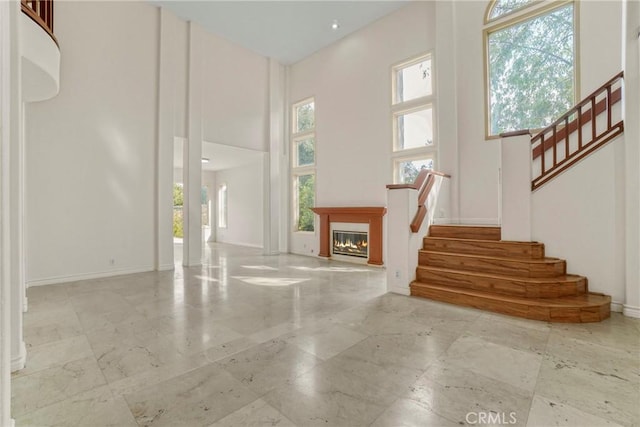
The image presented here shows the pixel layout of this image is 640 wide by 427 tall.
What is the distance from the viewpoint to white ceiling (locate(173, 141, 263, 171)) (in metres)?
7.27

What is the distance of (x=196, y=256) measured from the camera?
6426mm

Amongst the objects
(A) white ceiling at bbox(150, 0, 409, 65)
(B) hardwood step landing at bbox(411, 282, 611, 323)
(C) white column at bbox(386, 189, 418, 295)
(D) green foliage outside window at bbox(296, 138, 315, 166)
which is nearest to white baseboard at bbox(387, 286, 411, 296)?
(C) white column at bbox(386, 189, 418, 295)

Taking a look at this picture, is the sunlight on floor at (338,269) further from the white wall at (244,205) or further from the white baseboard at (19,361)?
the white baseboard at (19,361)

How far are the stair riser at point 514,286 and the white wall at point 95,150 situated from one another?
562 centimetres

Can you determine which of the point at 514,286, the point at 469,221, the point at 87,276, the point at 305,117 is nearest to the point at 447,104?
the point at 469,221

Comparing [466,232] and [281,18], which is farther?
[281,18]

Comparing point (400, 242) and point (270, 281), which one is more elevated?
point (400, 242)

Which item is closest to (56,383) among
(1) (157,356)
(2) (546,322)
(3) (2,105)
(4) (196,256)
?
(1) (157,356)

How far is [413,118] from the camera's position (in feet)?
19.9

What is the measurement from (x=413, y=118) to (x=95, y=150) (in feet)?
20.0

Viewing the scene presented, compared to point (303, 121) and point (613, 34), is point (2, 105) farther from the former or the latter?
point (303, 121)

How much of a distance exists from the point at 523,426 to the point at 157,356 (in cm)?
247

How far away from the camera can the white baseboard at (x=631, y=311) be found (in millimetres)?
3068

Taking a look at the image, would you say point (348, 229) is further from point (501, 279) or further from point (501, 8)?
point (501, 8)
